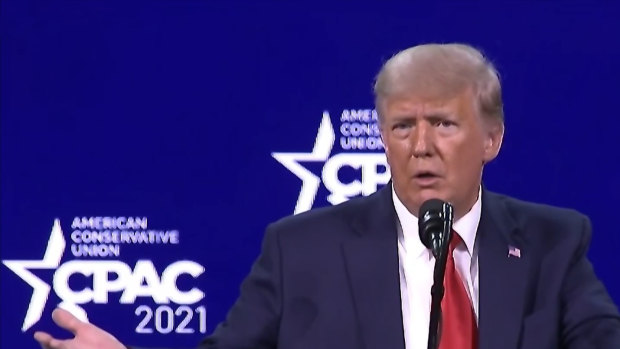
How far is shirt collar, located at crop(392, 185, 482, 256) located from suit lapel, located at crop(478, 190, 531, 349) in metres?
0.02

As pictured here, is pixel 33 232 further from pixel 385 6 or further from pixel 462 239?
pixel 462 239

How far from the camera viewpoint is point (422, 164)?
181 cm

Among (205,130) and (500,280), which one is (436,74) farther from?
(205,130)

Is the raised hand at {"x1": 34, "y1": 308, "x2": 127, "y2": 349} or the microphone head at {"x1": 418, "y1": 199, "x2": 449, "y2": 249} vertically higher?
the microphone head at {"x1": 418, "y1": 199, "x2": 449, "y2": 249}

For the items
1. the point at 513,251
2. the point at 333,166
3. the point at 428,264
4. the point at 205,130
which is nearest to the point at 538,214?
the point at 513,251

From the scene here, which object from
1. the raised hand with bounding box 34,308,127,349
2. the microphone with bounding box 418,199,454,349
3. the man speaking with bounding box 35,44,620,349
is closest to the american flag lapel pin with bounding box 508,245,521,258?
the man speaking with bounding box 35,44,620,349

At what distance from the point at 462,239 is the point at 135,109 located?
3.13 ft

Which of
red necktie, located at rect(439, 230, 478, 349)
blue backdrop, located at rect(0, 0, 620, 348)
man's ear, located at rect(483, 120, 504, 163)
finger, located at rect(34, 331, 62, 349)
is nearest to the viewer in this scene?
finger, located at rect(34, 331, 62, 349)

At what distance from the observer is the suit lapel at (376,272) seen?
182 cm

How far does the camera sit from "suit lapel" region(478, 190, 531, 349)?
1811 mm

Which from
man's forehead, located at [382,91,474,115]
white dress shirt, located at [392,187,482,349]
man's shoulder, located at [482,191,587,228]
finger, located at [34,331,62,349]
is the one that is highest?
man's forehead, located at [382,91,474,115]

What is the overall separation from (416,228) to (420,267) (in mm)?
61

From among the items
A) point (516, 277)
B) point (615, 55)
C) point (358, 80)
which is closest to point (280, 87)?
point (358, 80)

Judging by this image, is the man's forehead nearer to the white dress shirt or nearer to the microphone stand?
the white dress shirt
